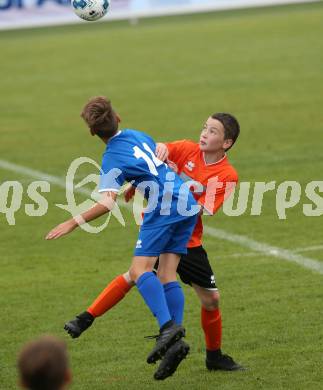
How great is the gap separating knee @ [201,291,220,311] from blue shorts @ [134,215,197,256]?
16.1 inches

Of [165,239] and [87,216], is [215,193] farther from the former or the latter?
[87,216]

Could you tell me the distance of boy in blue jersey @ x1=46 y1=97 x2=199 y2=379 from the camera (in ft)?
22.5

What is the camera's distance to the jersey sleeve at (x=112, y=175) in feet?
22.7

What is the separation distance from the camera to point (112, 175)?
22.7ft

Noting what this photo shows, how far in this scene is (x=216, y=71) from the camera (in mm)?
23672

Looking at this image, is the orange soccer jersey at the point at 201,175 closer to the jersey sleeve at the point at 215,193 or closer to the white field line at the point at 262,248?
the jersey sleeve at the point at 215,193

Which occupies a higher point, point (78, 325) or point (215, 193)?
point (215, 193)

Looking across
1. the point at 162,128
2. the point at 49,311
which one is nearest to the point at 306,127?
the point at 162,128

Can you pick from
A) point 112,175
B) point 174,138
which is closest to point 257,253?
point 112,175

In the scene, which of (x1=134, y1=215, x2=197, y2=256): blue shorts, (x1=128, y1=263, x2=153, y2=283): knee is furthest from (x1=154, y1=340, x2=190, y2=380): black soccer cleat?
(x1=134, y1=215, x2=197, y2=256): blue shorts

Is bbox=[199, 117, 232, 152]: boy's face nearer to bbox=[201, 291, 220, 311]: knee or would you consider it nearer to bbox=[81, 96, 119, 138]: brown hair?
bbox=[81, 96, 119, 138]: brown hair

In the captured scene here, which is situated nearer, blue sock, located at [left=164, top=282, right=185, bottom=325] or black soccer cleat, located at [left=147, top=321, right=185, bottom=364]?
black soccer cleat, located at [left=147, top=321, right=185, bottom=364]

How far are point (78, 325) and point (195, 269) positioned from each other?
87 cm

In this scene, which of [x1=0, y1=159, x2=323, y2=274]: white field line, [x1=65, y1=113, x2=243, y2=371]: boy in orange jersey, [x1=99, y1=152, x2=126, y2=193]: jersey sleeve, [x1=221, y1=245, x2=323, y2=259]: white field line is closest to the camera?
[x1=99, y1=152, x2=126, y2=193]: jersey sleeve
